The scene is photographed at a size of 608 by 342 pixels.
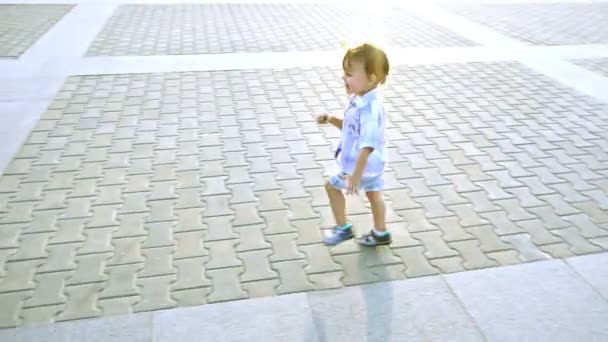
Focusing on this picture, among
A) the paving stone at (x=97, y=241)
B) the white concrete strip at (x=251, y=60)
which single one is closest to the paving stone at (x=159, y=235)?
the paving stone at (x=97, y=241)

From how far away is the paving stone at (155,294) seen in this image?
310cm

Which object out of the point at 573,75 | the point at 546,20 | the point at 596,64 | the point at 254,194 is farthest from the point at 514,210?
the point at 546,20

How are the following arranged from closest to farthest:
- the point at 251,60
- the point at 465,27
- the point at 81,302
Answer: the point at 81,302 < the point at 251,60 < the point at 465,27

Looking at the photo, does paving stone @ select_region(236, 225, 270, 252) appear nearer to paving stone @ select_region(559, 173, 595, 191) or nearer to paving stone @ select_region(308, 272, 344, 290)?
paving stone @ select_region(308, 272, 344, 290)

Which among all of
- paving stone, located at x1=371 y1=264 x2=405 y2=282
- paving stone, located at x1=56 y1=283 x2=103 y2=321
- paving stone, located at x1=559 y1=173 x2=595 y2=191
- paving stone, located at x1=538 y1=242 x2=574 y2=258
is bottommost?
paving stone, located at x1=538 y1=242 x2=574 y2=258

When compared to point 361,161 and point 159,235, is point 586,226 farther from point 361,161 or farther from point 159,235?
point 159,235

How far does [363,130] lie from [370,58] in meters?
0.42

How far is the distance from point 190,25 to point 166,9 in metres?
1.70

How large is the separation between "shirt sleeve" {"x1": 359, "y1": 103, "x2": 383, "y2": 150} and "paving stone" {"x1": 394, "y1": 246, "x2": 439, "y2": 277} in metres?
0.88

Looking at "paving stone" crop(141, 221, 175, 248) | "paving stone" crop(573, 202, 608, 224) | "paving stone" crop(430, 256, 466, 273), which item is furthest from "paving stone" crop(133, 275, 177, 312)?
"paving stone" crop(573, 202, 608, 224)

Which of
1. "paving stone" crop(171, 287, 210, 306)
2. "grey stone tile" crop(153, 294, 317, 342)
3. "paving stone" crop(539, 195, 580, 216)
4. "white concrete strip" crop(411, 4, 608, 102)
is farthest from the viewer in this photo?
"white concrete strip" crop(411, 4, 608, 102)

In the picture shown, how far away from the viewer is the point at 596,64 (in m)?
8.18

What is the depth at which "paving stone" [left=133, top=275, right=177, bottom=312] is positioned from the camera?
310cm

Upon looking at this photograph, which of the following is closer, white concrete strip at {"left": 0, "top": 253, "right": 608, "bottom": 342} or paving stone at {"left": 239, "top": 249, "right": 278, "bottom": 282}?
white concrete strip at {"left": 0, "top": 253, "right": 608, "bottom": 342}
